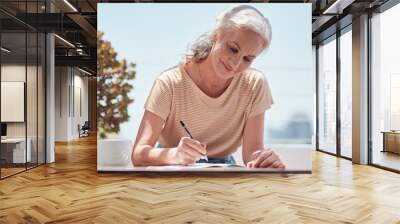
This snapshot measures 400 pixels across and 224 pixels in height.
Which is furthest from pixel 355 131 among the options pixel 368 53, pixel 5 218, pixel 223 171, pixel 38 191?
pixel 5 218

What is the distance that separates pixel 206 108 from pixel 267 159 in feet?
4.20

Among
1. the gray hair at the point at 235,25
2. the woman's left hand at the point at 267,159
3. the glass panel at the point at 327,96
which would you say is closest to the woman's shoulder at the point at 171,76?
the gray hair at the point at 235,25

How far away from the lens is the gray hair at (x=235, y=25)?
20.8 feet

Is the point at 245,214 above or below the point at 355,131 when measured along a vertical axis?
below

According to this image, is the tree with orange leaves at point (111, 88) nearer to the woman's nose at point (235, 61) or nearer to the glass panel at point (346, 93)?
the woman's nose at point (235, 61)

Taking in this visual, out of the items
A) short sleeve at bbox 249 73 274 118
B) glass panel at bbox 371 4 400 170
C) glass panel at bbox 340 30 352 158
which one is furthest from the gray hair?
glass panel at bbox 340 30 352 158

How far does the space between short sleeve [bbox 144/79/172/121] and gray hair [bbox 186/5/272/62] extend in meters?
0.60

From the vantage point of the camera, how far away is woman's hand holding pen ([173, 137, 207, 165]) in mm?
6312

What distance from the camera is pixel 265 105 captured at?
6.42 m

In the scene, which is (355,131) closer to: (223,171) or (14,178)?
(223,171)

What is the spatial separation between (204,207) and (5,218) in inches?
77.4

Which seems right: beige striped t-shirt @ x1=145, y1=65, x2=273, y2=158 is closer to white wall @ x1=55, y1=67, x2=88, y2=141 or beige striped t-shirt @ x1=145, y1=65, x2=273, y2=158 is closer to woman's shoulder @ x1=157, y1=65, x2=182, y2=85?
→ woman's shoulder @ x1=157, y1=65, x2=182, y2=85

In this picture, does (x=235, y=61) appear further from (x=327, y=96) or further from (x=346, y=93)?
(x=327, y=96)

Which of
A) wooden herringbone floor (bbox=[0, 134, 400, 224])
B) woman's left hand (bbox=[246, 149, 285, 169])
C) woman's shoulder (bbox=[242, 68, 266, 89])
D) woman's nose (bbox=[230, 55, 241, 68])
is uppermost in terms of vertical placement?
woman's nose (bbox=[230, 55, 241, 68])
